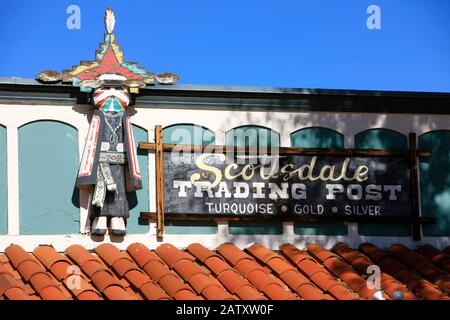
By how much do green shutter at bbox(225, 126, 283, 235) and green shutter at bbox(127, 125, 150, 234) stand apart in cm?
130

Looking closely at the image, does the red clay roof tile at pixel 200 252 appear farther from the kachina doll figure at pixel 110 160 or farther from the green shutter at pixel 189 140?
the kachina doll figure at pixel 110 160

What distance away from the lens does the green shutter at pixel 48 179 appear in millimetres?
17047

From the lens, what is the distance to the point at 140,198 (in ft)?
57.4

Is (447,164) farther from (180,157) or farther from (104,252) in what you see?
(104,252)

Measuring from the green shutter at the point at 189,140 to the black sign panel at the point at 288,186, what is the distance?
184 mm

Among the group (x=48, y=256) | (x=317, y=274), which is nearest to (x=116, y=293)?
(x=48, y=256)

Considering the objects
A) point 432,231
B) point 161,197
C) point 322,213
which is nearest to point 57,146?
point 161,197

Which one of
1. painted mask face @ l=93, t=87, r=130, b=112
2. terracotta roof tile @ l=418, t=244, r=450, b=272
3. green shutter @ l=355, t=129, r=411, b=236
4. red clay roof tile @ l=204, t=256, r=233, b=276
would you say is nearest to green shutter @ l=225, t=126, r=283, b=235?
red clay roof tile @ l=204, t=256, r=233, b=276

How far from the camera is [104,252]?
16.8 metres

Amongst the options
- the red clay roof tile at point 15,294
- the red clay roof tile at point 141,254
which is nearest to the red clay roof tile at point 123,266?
the red clay roof tile at point 141,254

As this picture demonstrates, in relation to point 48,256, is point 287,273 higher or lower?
lower

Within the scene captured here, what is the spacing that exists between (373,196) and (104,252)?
4.37m

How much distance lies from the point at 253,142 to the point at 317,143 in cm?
105

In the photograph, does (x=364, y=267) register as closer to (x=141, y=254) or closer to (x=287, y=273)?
(x=287, y=273)
